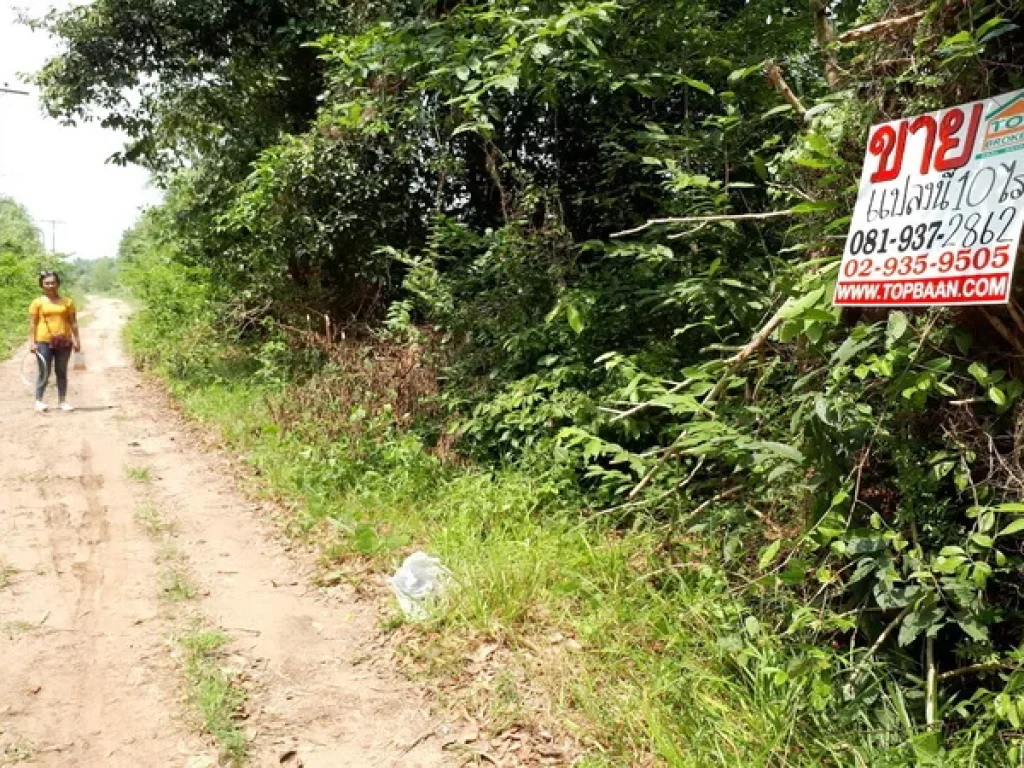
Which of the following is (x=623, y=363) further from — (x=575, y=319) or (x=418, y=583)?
(x=418, y=583)

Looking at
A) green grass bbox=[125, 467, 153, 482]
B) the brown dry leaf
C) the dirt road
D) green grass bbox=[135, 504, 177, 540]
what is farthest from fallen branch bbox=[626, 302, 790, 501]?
green grass bbox=[125, 467, 153, 482]

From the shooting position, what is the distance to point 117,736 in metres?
3.09

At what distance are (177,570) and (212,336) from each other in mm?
7395

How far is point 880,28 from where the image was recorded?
275cm

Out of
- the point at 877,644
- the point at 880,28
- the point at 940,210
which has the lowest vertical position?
the point at 877,644

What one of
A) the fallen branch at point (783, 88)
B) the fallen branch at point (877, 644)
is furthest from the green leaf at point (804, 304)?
the fallen branch at point (877, 644)

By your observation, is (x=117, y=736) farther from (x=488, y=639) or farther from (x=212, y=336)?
(x=212, y=336)

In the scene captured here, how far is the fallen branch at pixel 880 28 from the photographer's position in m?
2.63

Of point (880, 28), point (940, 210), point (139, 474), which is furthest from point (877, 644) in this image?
point (139, 474)

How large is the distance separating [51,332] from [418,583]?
696 cm

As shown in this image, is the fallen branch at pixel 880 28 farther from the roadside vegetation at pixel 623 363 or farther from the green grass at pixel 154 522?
the green grass at pixel 154 522

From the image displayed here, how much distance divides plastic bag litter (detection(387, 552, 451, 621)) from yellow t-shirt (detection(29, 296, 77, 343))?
6.73 m

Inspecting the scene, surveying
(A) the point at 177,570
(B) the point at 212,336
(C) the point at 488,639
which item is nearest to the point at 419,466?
(A) the point at 177,570

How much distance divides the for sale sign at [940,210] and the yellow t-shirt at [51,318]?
8922 millimetres
